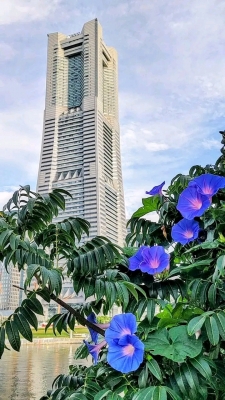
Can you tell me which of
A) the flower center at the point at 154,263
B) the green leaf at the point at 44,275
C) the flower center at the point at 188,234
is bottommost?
the green leaf at the point at 44,275

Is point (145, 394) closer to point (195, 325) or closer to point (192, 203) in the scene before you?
point (195, 325)

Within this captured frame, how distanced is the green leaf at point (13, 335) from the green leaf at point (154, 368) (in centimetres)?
35

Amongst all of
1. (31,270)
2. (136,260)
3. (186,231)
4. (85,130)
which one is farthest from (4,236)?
(85,130)

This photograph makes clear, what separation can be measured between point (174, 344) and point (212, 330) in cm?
8

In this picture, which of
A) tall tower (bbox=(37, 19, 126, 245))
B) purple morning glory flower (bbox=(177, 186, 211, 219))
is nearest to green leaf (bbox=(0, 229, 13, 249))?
purple morning glory flower (bbox=(177, 186, 211, 219))

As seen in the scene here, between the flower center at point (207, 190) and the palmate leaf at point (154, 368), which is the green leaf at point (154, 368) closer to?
the palmate leaf at point (154, 368)

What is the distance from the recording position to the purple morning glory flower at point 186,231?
792 mm

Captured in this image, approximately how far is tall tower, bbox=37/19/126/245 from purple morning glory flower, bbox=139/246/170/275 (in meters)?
41.1

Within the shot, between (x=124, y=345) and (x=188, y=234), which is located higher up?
(x=188, y=234)

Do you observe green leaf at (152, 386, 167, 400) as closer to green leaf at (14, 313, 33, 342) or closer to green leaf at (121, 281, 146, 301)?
green leaf at (121, 281, 146, 301)

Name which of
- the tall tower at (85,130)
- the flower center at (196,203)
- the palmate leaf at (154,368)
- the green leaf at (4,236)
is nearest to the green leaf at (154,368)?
the palmate leaf at (154,368)

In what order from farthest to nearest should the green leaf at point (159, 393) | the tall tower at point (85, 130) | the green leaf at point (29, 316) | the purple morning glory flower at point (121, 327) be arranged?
the tall tower at point (85, 130) < the green leaf at point (29, 316) < the purple morning glory flower at point (121, 327) < the green leaf at point (159, 393)

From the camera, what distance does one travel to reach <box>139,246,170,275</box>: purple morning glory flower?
77 centimetres

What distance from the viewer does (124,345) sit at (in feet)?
2.15
